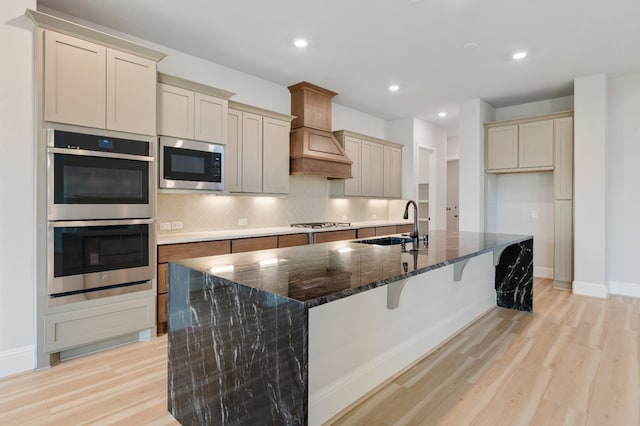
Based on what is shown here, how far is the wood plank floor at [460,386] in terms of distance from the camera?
201 centimetres

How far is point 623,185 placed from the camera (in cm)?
467

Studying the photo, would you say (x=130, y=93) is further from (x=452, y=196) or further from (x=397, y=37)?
(x=452, y=196)

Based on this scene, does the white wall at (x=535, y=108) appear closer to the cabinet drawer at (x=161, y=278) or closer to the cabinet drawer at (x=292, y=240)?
the cabinet drawer at (x=292, y=240)

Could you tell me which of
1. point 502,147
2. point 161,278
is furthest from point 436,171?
point 161,278

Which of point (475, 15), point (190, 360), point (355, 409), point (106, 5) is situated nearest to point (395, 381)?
point (355, 409)

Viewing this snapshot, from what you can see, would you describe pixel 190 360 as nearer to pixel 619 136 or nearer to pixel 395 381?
pixel 395 381

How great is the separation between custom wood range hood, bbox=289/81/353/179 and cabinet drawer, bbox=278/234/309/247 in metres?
0.89

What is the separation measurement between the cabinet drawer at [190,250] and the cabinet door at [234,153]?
0.71 m

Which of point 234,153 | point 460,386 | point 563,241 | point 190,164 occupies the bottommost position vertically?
point 460,386

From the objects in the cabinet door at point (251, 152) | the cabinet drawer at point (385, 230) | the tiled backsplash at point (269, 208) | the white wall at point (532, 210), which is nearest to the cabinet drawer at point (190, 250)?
the tiled backsplash at point (269, 208)

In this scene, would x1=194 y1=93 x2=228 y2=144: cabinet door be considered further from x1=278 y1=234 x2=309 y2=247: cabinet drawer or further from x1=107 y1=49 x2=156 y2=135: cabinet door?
x1=278 y1=234 x2=309 y2=247: cabinet drawer

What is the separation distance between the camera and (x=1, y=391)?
227 cm

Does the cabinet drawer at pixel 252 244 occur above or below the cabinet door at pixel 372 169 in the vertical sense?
below

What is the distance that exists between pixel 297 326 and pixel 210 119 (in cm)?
301
